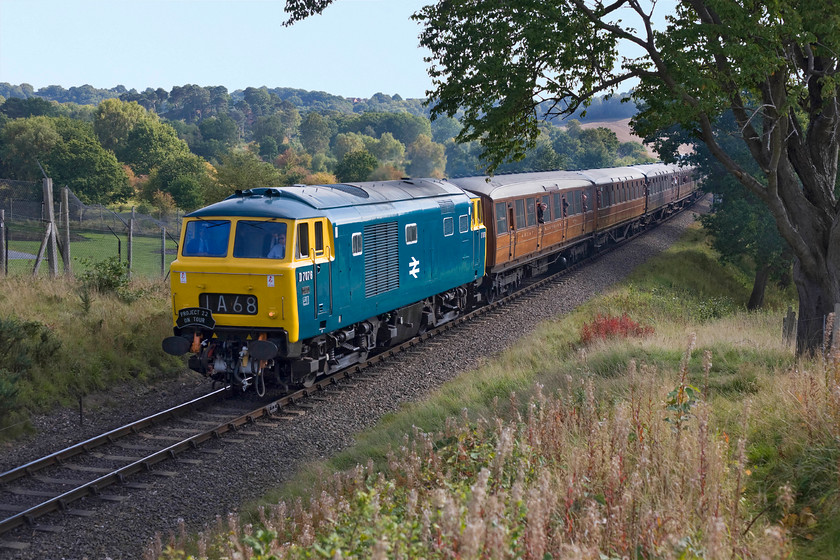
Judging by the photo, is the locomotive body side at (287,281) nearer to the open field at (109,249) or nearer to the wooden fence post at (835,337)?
the wooden fence post at (835,337)

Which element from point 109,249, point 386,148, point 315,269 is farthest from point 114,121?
point 315,269

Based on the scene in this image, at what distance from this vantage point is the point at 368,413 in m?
13.2

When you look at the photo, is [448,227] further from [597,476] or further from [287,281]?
[597,476]

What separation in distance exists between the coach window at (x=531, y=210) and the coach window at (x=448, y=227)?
5.55 meters

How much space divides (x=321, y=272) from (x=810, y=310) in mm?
8175

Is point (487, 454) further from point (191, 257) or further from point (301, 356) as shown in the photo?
point (191, 257)

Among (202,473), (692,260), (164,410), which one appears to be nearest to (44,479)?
(202,473)

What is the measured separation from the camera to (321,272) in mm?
13305

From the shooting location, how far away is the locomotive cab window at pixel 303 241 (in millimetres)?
12781

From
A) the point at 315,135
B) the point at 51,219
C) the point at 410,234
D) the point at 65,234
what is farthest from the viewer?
the point at 315,135

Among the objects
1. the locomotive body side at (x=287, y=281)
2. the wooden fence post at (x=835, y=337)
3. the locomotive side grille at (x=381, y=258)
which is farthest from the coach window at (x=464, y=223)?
the wooden fence post at (x=835, y=337)

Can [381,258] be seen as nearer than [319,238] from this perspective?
No

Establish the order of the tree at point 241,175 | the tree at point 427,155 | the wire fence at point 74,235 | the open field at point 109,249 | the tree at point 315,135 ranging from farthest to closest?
the tree at point 315,135 < the tree at point 427,155 < the tree at point 241,175 < the open field at point 109,249 < the wire fence at point 74,235

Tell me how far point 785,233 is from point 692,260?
74.2ft
